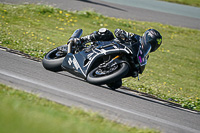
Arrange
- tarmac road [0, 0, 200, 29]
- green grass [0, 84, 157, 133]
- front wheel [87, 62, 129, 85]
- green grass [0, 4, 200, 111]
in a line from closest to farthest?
green grass [0, 84, 157, 133] → front wheel [87, 62, 129, 85] → green grass [0, 4, 200, 111] → tarmac road [0, 0, 200, 29]

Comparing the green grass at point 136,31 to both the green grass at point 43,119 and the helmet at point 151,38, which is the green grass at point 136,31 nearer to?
the helmet at point 151,38

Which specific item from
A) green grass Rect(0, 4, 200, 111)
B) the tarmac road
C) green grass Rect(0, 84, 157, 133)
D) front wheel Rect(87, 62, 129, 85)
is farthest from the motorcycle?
the tarmac road

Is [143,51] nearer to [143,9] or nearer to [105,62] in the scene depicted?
[105,62]

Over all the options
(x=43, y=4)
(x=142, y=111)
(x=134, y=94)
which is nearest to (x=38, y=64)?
(x=134, y=94)

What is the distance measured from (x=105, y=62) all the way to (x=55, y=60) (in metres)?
1.25

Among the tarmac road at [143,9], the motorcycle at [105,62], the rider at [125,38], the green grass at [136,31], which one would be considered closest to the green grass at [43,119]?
the motorcycle at [105,62]

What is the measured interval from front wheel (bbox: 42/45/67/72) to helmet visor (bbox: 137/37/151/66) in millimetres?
1690

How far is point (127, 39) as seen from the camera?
6730 millimetres

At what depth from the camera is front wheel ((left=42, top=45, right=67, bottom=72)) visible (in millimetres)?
7082

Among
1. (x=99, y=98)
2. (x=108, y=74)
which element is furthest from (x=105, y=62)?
(x=99, y=98)

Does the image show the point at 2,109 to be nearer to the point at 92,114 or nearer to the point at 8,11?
the point at 92,114

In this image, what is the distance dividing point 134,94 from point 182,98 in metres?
1.63

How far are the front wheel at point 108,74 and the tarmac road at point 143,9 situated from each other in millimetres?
10704

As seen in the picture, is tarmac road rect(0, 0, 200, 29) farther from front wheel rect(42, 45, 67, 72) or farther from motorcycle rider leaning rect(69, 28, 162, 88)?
motorcycle rider leaning rect(69, 28, 162, 88)
